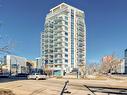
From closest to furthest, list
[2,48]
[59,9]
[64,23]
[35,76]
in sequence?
[2,48]
[35,76]
[64,23]
[59,9]

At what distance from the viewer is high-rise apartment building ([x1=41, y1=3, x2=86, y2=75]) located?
15175 cm

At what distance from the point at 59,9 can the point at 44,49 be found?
28.0 meters

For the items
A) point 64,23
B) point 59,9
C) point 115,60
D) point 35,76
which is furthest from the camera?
point 59,9

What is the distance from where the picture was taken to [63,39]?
152 metres

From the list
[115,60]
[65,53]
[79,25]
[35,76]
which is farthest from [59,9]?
[35,76]

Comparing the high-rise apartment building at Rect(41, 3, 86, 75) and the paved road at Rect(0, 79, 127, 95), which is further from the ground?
the high-rise apartment building at Rect(41, 3, 86, 75)

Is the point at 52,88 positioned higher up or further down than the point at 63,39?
further down

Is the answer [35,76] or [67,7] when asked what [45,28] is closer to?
[67,7]

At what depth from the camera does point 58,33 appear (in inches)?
6093

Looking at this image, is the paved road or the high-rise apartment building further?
the high-rise apartment building

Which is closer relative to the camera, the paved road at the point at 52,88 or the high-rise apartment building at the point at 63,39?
the paved road at the point at 52,88

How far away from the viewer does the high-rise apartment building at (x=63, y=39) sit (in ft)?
498

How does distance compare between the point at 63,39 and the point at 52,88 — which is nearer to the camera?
the point at 52,88

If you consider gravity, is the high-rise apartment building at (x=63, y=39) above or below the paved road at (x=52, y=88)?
above
